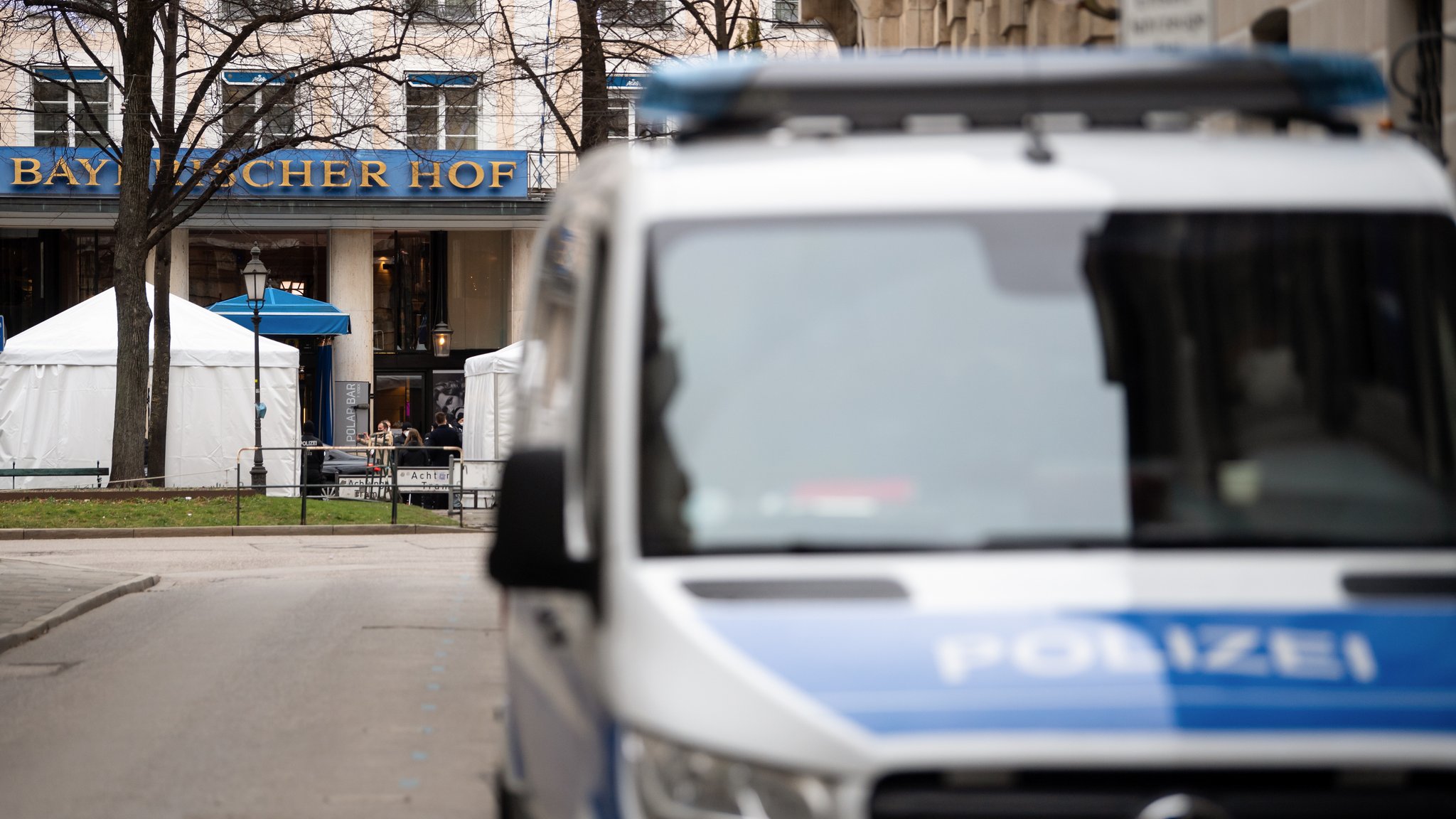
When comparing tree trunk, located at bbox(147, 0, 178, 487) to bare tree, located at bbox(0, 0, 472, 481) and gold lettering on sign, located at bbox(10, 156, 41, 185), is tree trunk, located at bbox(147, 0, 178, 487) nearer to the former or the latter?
bare tree, located at bbox(0, 0, 472, 481)

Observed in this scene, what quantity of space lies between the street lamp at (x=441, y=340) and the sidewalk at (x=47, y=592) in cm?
2760

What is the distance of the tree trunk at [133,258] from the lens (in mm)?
28016

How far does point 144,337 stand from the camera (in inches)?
1112

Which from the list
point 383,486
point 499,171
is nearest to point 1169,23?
point 383,486

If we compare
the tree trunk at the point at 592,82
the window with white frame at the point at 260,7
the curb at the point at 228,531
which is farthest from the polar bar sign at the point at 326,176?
the tree trunk at the point at 592,82

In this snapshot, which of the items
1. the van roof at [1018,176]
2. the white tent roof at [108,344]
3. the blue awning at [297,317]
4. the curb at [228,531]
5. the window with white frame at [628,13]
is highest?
the window with white frame at [628,13]

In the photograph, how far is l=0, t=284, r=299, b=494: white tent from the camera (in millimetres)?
31766

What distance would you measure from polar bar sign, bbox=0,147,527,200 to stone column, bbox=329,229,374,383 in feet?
6.46

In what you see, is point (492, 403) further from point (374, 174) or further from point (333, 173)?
point (333, 173)

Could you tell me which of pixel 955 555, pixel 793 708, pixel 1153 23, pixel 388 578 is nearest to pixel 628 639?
pixel 793 708

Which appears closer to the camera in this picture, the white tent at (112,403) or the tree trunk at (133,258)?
the tree trunk at (133,258)

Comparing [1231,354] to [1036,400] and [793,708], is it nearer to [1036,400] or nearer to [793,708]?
[1036,400]

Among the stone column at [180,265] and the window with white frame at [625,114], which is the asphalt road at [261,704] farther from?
the stone column at [180,265]

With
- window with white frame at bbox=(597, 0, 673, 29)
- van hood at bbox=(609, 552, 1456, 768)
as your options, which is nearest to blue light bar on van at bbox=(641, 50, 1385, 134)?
van hood at bbox=(609, 552, 1456, 768)
